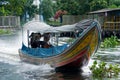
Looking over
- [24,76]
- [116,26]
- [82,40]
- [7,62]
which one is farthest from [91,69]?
[116,26]

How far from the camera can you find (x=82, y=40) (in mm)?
17594

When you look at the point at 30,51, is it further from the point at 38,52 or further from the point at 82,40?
the point at 82,40

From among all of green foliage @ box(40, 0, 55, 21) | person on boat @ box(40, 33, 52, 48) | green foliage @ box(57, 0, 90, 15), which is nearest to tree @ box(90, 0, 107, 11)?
Answer: green foliage @ box(57, 0, 90, 15)

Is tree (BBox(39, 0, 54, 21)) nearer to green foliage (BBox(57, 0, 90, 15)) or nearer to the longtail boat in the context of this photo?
green foliage (BBox(57, 0, 90, 15))

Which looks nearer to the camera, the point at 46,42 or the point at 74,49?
the point at 74,49

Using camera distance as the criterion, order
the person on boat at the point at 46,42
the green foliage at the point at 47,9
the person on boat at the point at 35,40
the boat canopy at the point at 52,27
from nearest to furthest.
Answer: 1. the boat canopy at the point at 52,27
2. the person on boat at the point at 46,42
3. the person on boat at the point at 35,40
4. the green foliage at the point at 47,9

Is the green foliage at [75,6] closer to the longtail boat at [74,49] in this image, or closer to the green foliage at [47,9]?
the green foliage at [47,9]

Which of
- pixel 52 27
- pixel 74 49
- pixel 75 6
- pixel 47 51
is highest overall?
pixel 75 6

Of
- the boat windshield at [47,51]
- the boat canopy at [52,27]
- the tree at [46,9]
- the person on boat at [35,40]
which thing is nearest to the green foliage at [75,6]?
the tree at [46,9]

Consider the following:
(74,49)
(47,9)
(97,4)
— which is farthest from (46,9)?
(74,49)

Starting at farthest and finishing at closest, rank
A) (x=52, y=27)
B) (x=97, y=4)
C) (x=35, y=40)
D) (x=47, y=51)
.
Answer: (x=97, y=4) < (x=35, y=40) < (x=47, y=51) < (x=52, y=27)

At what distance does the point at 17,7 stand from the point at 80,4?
1292 cm

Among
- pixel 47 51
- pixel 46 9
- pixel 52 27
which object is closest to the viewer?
pixel 52 27

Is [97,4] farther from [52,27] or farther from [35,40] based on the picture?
[52,27]
